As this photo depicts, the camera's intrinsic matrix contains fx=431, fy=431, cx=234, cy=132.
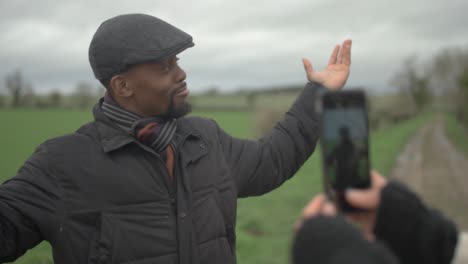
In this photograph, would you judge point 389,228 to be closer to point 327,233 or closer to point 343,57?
point 327,233

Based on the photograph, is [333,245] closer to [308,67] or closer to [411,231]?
[411,231]

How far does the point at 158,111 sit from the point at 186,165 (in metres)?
0.39

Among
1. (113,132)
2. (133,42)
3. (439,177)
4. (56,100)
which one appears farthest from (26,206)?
(56,100)

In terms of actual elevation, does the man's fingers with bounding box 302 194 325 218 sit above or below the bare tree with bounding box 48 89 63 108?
above

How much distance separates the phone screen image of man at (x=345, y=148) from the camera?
1.30m

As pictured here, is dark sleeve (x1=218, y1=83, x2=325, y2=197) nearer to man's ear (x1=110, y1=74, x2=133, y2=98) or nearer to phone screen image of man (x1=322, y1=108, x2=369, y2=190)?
man's ear (x1=110, y1=74, x2=133, y2=98)

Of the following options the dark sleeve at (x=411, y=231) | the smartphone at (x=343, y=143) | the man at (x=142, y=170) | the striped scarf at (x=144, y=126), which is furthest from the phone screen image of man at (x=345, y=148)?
the striped scarf at (x=144, y=126)

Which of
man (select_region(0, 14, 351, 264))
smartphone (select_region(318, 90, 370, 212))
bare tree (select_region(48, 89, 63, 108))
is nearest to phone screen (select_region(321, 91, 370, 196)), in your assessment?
smartphone (select_region(318, 90, 370, 212))

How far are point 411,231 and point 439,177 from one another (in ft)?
47.0

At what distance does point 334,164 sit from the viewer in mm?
1309

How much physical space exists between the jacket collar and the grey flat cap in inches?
10.8

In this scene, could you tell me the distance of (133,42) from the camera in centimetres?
233

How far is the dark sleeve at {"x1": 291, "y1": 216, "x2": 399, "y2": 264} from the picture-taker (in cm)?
108

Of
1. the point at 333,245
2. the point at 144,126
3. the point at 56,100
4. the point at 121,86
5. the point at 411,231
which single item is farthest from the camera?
the point at 56,100
